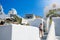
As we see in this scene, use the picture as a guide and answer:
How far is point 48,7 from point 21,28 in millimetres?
22666

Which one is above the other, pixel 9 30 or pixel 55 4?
pixel 55 4

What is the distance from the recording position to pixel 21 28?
7086 millimetres

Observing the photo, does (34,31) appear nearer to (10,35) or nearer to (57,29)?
(10,35)

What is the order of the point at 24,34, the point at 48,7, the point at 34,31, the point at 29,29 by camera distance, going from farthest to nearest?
the point at 48,7 < the point at 34,31 < the point at 29,29 < the point at 24,34

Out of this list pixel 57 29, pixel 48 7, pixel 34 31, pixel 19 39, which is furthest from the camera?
pixel 48 7

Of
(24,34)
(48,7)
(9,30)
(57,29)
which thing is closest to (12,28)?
(9,30)

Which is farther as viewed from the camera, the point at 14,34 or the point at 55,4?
the point at 55,4

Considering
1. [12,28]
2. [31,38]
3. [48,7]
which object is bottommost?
[31,38]

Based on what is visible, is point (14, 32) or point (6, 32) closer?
point (6, 32)

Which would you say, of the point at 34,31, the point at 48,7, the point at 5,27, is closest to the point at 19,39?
the point at 5,27

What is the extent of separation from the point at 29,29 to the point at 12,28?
6.51 ft

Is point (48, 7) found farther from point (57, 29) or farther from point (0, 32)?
point (0, 32)

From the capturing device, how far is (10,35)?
609 centimetres

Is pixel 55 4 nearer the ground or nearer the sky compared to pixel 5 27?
nearer the sky
